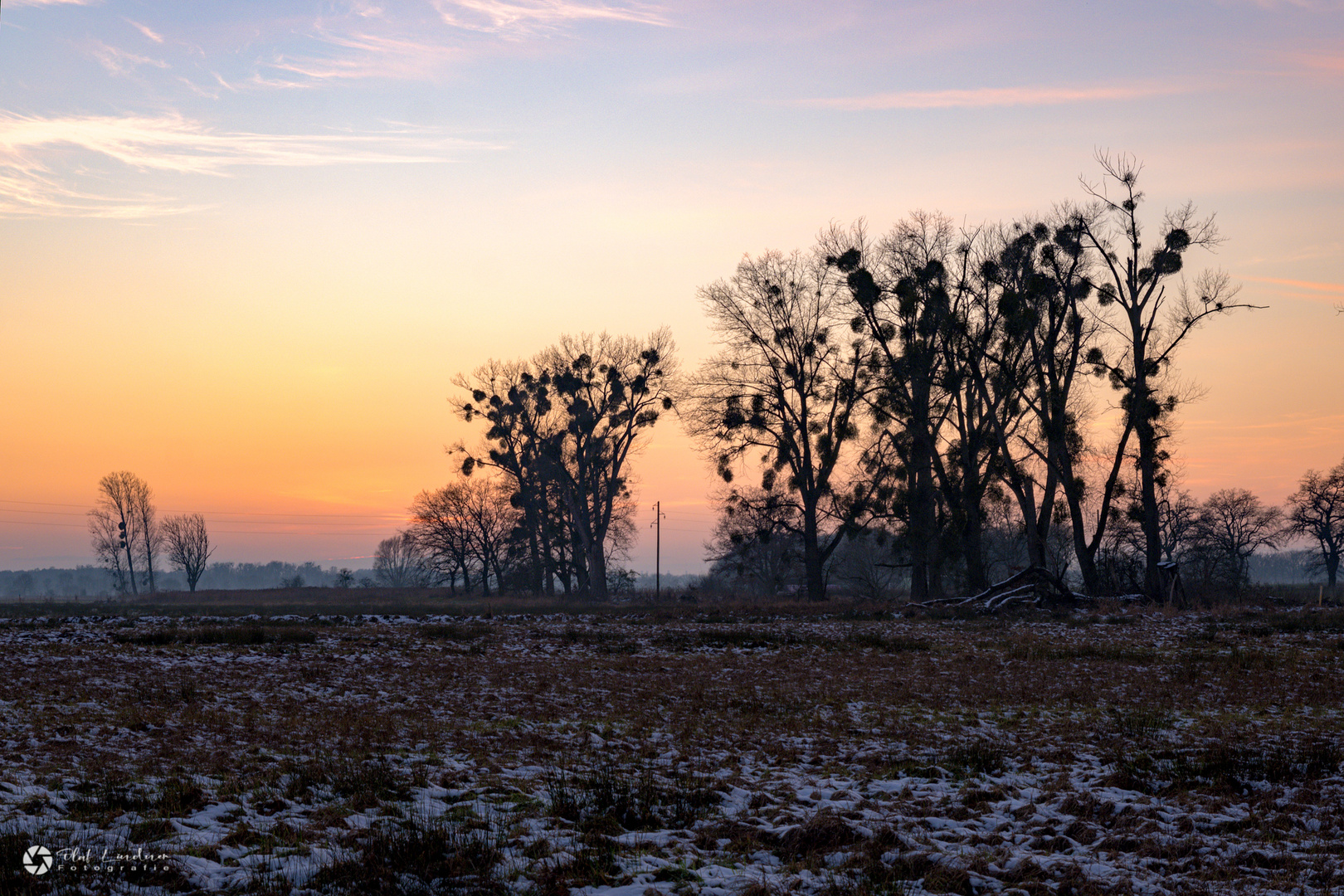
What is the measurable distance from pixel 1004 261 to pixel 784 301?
33.0 feet

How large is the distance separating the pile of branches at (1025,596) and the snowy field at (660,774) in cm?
1354

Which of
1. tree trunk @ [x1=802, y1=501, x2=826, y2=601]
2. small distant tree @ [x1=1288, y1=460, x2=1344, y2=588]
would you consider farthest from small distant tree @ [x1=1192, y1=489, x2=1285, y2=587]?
tree trunk @ [x1=802, y1=501, x2=826, y2=601]

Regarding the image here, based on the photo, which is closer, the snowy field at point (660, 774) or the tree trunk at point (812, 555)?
the snowy field at point (660, 774)

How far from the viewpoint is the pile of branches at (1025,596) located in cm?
3162

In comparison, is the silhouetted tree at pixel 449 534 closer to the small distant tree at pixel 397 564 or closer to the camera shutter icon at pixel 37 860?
the small distant tree at pixel 397 564

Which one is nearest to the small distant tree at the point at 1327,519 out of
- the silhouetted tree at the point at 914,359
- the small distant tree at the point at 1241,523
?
the small distant tree at the point at 1241,523

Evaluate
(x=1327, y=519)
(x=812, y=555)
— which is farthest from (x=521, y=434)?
(x=1327, y=519)

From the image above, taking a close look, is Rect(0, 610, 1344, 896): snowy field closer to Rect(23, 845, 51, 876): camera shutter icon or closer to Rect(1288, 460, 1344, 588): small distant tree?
Rect(23, 845, 51, 876): camera shutter icon

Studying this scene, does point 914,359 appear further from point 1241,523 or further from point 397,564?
point 397,564

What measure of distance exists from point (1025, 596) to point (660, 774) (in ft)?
88.4

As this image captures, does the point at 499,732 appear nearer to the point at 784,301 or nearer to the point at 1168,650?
the point at 1168,650

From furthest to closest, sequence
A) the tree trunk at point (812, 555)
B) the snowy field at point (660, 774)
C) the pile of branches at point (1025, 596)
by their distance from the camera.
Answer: the tree trunk at point (812, 555) → the pile of branches at point (1025, 596) → the snowy field at point (660, 774)

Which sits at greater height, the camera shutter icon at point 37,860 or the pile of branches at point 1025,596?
the camera shutter icon at point 37,860

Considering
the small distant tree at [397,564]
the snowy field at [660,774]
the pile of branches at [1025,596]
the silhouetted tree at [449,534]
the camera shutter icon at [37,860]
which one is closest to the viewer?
the camera shutter icon at [37,860]
